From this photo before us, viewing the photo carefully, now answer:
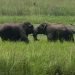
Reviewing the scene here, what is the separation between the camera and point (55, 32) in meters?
10.6

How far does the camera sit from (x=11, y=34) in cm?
1045

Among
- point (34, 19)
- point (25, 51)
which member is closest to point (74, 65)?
point (25, 51)

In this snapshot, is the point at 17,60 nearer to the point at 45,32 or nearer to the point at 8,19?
the point at 45,32

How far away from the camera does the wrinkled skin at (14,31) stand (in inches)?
407

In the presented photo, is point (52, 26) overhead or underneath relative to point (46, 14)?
overhead

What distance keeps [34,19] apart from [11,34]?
21.7 ft

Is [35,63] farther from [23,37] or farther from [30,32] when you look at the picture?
[30,32]

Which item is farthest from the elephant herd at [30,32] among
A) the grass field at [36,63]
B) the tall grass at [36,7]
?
the tall grass at [36,7]

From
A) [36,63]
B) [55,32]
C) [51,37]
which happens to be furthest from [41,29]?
[36,63]

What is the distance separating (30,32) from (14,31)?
1.53ft

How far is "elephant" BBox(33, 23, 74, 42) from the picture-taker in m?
10.4

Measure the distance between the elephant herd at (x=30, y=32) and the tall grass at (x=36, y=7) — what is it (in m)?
9.23

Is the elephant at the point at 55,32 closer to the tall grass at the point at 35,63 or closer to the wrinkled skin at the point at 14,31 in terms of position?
the wrinkled skin at the point at 14,31

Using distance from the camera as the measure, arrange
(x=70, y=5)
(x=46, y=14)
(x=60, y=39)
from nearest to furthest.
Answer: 1. (x=60, y=39)
2. (x=46, y=14)
3. (x=70, y=5)
